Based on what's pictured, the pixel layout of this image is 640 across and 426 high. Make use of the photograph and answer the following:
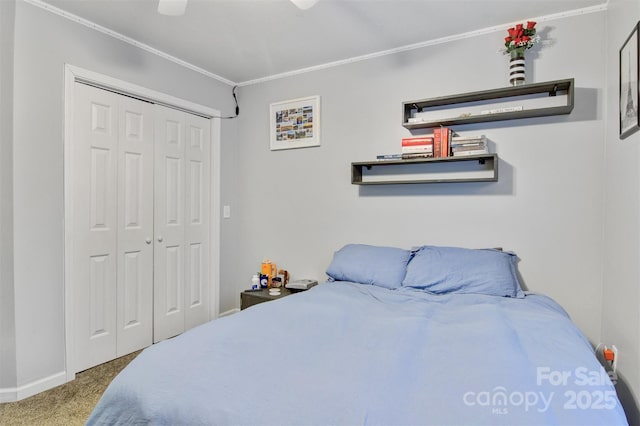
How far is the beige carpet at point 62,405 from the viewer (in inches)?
76.9

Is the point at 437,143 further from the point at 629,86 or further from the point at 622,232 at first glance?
the point at 622,232

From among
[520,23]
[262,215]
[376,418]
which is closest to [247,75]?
[262,215]

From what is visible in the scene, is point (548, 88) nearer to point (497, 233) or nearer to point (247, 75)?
point (497, 233)

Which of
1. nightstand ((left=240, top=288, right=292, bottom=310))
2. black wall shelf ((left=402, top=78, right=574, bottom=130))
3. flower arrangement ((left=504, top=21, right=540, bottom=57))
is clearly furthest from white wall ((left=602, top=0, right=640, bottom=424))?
nightstand ((left=240, top=288, right=292, bottom=310))

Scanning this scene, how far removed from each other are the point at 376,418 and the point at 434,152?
2.02 m

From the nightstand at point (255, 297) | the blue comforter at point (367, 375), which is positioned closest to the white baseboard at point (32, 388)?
the nightstand at point (255, 297)

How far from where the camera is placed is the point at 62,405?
2.10 m

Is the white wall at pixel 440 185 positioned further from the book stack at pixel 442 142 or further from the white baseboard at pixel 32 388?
the white baseboard at pixel 32 388

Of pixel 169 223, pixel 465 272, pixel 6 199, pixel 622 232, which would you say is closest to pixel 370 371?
pixel 465 272

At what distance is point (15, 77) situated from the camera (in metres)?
2.11

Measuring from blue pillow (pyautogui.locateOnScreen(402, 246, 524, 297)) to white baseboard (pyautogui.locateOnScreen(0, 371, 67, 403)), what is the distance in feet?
7.59

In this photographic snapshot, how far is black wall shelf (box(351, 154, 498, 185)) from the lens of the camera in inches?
96.6

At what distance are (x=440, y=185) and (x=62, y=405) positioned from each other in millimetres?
2817

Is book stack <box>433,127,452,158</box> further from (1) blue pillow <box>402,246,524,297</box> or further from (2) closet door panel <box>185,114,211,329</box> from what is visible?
(2) closet door panel <box>185,114,211,329</box>
